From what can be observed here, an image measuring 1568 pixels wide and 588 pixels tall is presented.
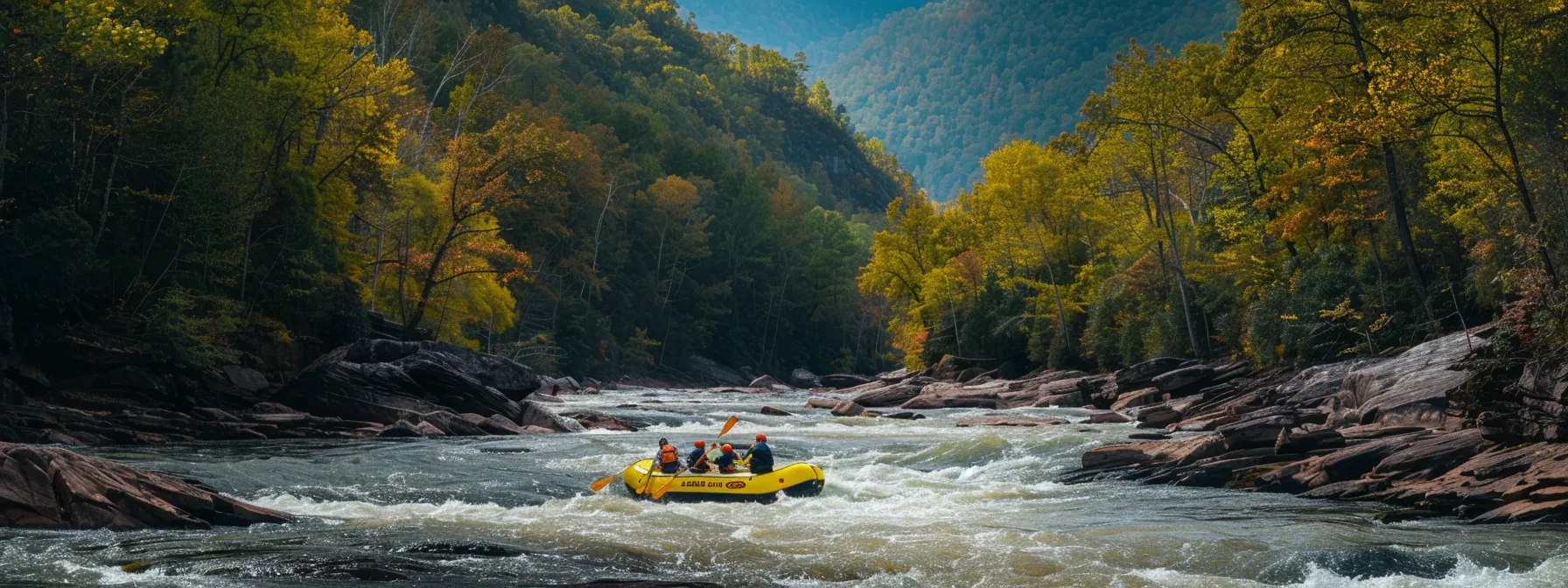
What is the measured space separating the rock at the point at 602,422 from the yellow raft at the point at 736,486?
13.6 metres

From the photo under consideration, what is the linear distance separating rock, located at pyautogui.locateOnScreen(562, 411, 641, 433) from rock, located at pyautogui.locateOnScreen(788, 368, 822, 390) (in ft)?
141

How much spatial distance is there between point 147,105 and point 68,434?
32.5 ft

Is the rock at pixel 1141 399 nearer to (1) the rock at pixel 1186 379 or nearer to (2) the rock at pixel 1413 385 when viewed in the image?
(1) the rock at pixel 1186 379

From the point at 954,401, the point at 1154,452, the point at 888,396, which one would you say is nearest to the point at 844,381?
the point at 888,396

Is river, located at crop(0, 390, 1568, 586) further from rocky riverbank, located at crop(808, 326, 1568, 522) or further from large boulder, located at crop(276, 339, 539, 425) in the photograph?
large boulder, located at crop(276, 339, 539, 425)

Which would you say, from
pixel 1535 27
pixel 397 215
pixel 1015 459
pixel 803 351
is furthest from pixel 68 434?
pixel 803 351

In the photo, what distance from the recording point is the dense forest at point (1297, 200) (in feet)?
65.8

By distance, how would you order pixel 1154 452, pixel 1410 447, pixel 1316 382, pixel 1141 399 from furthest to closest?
pixel 1141 399
pixel 1316 382
pixel 1154 452
pixel 1410 447

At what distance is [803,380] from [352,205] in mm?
46261

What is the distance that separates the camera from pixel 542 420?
31.0 m

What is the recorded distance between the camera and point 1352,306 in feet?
97.2

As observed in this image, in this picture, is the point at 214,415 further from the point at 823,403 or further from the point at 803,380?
the point at 803,380

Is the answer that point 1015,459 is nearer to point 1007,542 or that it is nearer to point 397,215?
point 1007,542

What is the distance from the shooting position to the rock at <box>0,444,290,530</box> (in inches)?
527
